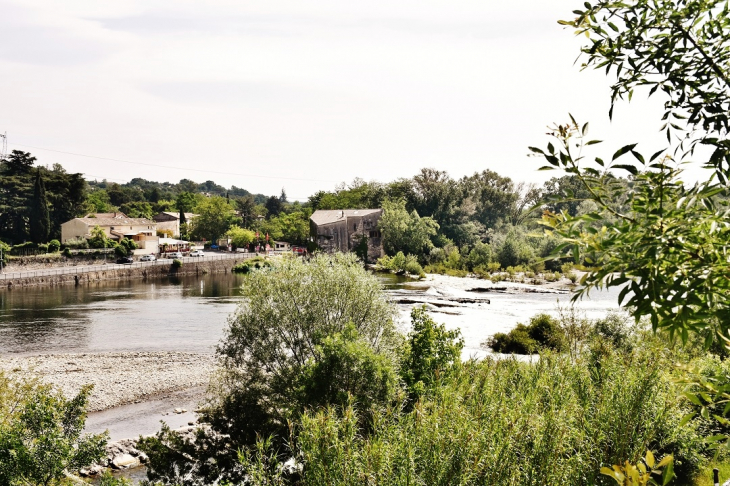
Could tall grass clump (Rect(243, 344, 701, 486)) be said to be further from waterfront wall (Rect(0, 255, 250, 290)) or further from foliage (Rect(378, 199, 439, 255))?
foliage (Rect(378, 199, 439, 255))

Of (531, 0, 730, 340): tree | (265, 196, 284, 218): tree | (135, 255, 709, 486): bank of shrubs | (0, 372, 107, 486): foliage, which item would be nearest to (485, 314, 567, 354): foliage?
(135, 255, 709, 486): bank of shrubs

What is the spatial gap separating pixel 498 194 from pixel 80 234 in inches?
2128

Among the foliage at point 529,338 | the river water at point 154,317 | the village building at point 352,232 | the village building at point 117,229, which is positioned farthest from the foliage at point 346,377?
the village building at point 117,229

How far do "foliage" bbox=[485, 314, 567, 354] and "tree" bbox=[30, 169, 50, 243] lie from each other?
56.6 metres

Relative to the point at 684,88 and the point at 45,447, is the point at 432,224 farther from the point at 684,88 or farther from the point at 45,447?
the point at 684,88

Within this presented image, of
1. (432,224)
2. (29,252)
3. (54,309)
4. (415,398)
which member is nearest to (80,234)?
(29,252)

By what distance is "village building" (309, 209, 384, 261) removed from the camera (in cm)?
7338

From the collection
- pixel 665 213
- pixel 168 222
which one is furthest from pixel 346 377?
pixel 168 222

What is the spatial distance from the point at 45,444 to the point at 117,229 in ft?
225

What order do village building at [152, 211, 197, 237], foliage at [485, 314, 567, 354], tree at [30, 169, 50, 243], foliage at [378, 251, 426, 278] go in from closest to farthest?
Result: 1. foliage at [485, 314, 567, 354]
2. foliage at [378, 251, 426, 278]
3. tree at [30, 169, 50, 243]
4. village building at [152, 211, 197, 237]

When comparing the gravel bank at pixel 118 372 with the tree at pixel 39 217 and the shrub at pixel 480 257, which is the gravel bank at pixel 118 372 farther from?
the tree at pixel 39 217

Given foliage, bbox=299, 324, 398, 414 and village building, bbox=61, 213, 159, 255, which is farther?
village building, bbox=61, 213, 159, 255

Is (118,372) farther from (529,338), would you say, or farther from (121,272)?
(121,272)

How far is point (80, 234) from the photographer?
66750mm
